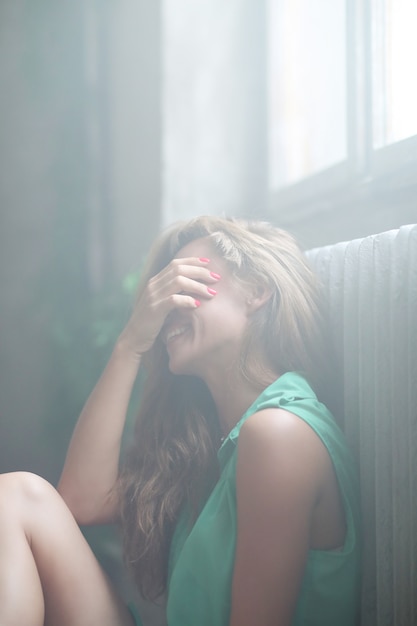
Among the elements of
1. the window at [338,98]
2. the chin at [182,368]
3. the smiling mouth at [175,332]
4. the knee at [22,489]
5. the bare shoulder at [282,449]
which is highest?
the window at [338,98]

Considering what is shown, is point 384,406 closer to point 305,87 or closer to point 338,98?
point 338,98

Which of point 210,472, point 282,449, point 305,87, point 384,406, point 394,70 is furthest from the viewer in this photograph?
point 305,87

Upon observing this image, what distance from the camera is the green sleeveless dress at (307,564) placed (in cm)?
97

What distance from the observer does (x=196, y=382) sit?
1.30 meters

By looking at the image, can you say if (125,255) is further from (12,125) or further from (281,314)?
(281,314)

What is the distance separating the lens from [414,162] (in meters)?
1.33

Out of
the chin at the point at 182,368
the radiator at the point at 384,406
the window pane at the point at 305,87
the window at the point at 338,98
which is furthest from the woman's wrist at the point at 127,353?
the window pane at the point at 305,87

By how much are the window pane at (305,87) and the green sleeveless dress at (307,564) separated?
999 millimetres

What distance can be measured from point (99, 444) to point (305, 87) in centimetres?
125

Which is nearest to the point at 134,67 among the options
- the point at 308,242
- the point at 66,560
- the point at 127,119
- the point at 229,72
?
the point at 127,119

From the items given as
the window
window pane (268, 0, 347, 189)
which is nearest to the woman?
the window

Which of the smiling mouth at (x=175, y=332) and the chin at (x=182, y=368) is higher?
the smiling mouth at (x=175, y=332)

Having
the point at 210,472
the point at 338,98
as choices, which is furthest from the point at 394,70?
the point at 210,472

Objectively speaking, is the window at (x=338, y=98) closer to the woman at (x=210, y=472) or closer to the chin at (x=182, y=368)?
the woman at (x=210, y=472)
